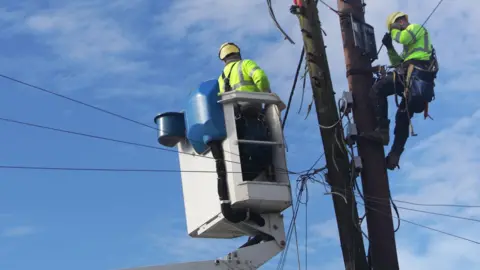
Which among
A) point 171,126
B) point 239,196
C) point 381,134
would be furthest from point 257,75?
point 381,134

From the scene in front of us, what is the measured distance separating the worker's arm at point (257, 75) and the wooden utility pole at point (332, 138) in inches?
25.1

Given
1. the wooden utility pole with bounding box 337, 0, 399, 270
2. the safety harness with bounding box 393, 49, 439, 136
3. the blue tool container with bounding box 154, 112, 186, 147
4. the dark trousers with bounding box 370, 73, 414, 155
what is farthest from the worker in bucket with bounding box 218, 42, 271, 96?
the safety harness with bounding box 393, 49, 439, 136

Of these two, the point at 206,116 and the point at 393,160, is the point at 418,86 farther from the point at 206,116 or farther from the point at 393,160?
the point at 206,116

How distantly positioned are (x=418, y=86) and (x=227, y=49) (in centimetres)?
228

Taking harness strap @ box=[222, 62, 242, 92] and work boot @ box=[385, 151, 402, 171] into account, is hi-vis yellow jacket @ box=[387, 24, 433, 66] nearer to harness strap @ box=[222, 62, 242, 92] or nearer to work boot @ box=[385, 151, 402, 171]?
work boot @ box=[385, 151, 402, 171]

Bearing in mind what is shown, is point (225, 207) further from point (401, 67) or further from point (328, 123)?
point (401, 67)

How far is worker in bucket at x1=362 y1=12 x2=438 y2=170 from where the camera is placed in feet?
35.2

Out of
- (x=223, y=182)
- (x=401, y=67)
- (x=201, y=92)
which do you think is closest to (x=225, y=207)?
(x=223, y=182)

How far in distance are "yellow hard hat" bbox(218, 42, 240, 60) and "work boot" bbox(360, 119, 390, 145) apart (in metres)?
1.78

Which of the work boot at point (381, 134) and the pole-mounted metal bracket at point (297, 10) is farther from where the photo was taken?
the pole-mounted metal bracket at point (297, 10)

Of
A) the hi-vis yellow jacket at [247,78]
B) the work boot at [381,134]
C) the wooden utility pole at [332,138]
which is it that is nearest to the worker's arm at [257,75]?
the hi-vis yellow jacket at [247,78]

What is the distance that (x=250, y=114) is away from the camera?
10.4m

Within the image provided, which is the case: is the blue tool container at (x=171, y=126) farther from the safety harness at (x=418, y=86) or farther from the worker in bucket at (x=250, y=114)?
the safety harness at (x=418, y=86)

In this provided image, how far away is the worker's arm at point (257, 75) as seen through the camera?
1036 cm
